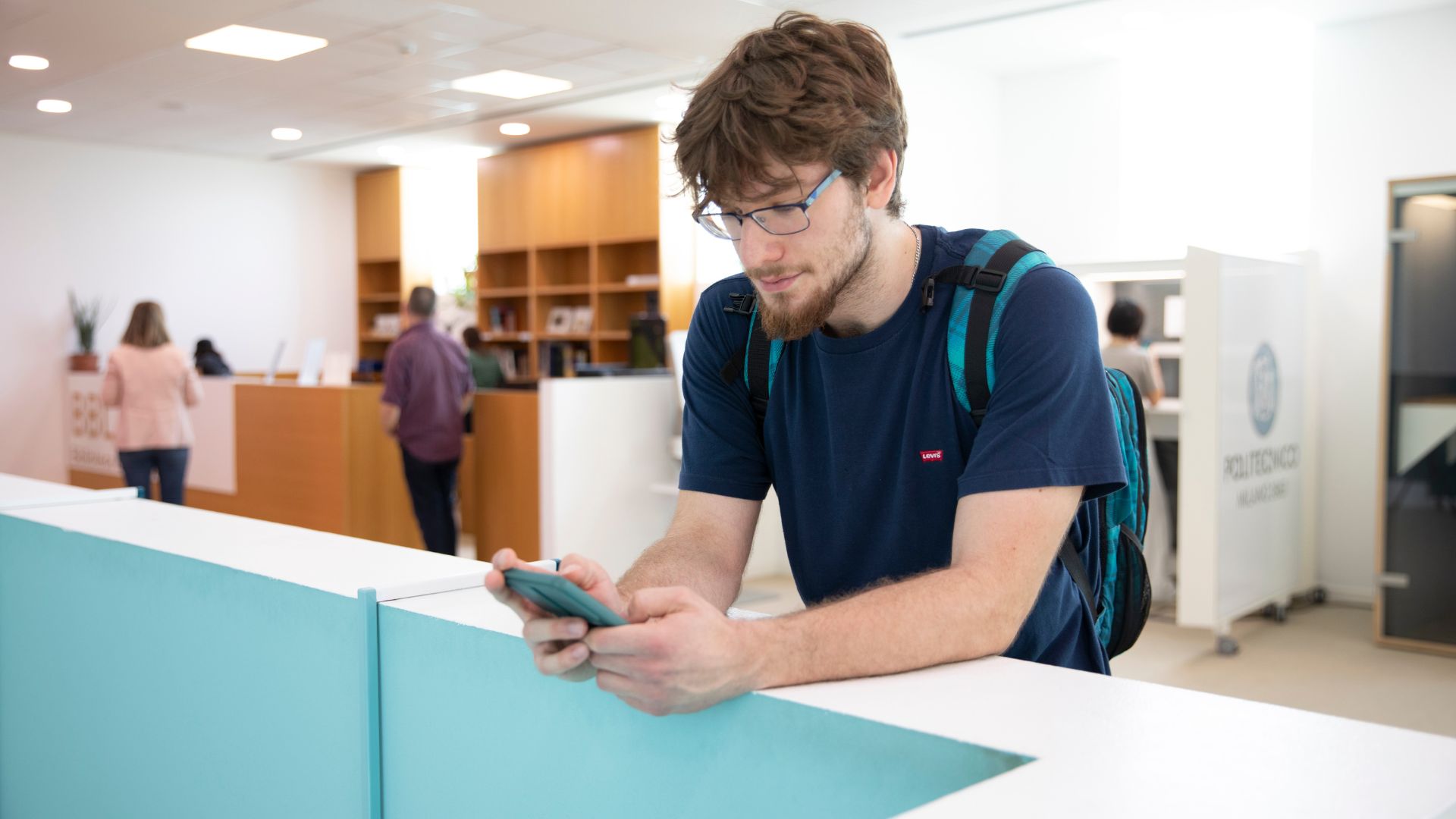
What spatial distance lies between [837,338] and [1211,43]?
6000mm

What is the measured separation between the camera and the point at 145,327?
6.02 meters

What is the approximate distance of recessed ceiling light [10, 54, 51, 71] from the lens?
21.4ft

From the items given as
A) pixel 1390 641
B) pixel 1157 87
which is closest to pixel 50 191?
pixel 1157 87

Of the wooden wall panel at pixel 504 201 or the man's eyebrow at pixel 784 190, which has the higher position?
the wooden wall panel at pixel 504 201

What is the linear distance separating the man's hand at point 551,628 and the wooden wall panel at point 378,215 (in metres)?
10.0

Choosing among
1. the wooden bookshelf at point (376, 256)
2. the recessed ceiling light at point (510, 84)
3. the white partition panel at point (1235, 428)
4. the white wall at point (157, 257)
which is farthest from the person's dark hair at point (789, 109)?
the wooden bookshelf at point (376, 256)

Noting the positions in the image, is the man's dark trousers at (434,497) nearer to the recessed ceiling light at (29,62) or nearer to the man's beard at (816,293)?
the recessed ceiling light at (29,62)

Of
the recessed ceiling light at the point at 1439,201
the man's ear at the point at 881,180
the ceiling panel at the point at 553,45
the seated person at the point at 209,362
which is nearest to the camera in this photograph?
the man's ear at the point at 881,180

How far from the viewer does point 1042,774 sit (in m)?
0.83

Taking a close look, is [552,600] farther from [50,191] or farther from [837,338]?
[50,191]

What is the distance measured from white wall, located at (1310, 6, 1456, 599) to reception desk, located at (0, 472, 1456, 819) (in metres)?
5.61

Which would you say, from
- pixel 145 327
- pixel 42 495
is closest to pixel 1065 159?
pixel 145 327

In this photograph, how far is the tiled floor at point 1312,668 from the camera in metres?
4.25

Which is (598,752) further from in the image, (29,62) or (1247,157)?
(29,62)
